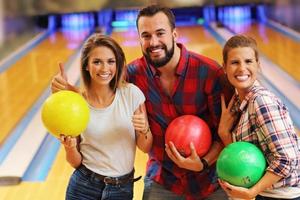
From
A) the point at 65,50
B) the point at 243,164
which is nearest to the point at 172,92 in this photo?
the point at 243,164

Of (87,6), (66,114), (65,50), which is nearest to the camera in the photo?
(66,114)

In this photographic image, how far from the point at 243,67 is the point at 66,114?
23.9 inches

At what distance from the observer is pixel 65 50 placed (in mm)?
6465

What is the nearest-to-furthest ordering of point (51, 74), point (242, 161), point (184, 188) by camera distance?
point (242, 161)
point (184, 188)
point (51, 74)

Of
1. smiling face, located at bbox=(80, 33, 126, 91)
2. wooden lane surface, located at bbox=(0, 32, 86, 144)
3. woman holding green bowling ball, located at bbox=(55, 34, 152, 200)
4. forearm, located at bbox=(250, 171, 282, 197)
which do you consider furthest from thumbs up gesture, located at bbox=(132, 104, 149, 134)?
wooden lane surface, located at bbox=(0, 32, 86, 144)

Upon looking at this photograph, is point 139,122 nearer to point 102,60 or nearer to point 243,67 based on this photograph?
point 102,60

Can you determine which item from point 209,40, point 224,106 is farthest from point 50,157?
point 209,40

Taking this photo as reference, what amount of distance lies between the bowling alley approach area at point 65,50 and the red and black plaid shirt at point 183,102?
0.38 metres

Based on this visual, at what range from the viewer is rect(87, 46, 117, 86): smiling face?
184 cm

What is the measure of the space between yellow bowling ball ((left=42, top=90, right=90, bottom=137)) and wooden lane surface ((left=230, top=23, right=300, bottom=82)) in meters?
3.05

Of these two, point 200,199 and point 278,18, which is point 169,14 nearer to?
point 200,199

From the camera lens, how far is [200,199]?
2.05 metres

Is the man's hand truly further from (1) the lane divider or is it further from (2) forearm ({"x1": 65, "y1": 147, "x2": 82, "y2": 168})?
(1) the lane divider

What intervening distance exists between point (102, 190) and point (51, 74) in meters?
3.48
